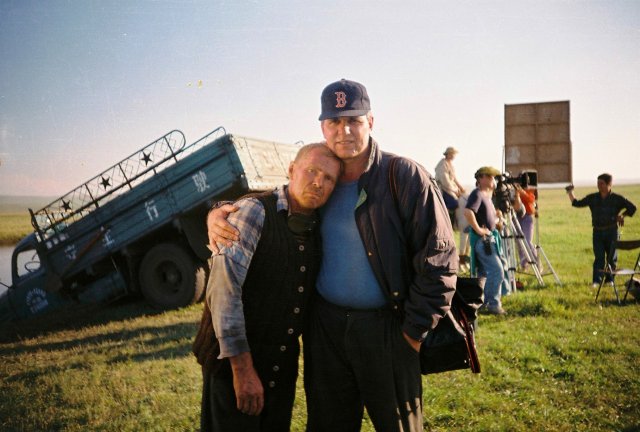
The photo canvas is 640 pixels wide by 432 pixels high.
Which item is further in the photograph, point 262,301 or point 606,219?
point 606,219

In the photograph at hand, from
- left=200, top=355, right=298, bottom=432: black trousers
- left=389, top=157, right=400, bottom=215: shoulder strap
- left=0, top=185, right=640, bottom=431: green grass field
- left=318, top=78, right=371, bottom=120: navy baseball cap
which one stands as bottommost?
left=0, top=185, right=640, bottom=431: green grass field

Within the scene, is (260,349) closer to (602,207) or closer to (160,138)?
(160,138)

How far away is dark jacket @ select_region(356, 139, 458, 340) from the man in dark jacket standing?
273 millimetres

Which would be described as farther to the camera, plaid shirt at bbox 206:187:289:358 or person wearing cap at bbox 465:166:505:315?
person wearing cap at bbox 465:166:505:315

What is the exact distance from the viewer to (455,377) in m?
4.18

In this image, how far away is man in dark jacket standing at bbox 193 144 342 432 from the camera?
1957 mm

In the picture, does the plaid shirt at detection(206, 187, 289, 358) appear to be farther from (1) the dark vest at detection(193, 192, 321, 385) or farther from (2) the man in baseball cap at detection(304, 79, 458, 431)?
(2) the man in baseball cap at detection(304, 79, 458, 431)

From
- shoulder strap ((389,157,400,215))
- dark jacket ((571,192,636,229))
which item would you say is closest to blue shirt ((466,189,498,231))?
dark jacket ((571,192,636,229))

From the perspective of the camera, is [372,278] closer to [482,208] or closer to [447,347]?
[447,347]

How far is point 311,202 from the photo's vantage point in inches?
83.9

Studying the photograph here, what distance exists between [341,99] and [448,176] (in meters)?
7.36

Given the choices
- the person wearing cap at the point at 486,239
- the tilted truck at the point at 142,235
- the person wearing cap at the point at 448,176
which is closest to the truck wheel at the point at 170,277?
the tilted truck at the point at 142,235

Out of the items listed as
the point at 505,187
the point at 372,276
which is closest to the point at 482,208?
the point at 505,187

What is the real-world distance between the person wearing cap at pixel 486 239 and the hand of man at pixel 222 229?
456cm
